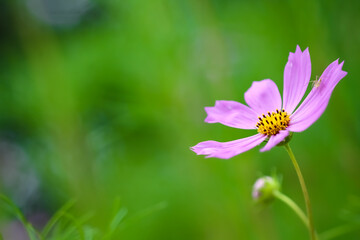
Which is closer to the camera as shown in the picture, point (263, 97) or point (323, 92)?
point (323, 92)

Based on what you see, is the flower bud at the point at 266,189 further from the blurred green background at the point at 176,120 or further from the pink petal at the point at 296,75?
the blurred green background at the point at 176,120

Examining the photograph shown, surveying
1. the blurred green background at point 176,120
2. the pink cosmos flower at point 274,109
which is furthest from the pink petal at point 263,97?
the blurred green background at point 176,120

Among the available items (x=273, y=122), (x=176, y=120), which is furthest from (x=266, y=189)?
(x=176, y=120)

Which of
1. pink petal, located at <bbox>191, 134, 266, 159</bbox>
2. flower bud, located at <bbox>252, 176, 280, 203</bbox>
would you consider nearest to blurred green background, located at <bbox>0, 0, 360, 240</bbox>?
flower bud, located at <bbox>252, 176, 280, 203</bbox>

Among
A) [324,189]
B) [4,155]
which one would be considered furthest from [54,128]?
[324,189]

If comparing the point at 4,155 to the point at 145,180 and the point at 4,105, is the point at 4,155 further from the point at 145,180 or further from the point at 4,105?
the point at 145,180

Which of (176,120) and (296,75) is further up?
(176,120)

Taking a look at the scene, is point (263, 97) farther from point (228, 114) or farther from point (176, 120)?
point (176, 120)
